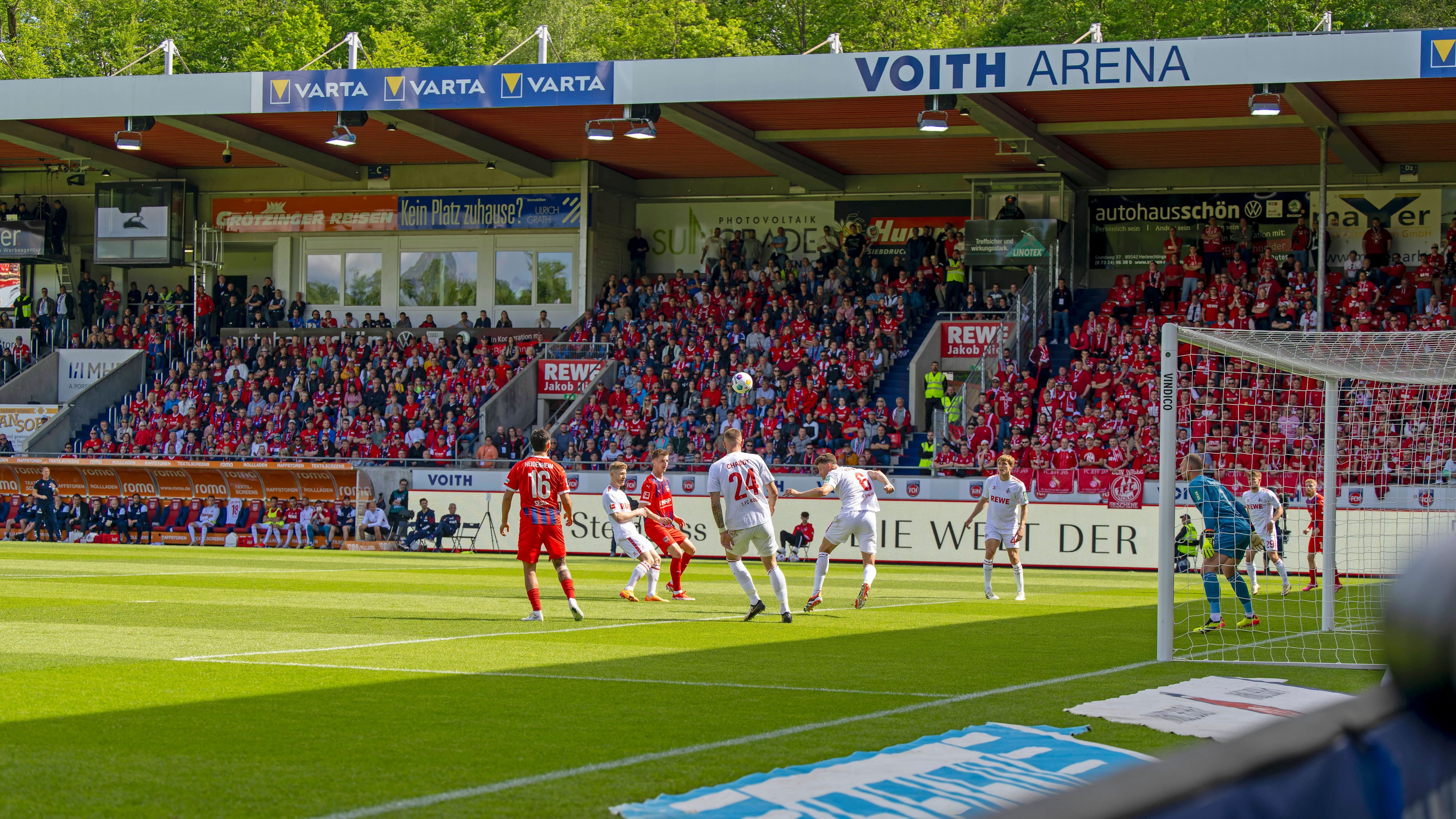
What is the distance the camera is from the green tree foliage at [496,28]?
2376 inches

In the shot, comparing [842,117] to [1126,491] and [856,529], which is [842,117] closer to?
[1126,491]

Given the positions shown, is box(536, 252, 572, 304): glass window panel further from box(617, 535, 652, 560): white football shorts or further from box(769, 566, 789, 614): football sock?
box(769, 566, 789, 614): football sock

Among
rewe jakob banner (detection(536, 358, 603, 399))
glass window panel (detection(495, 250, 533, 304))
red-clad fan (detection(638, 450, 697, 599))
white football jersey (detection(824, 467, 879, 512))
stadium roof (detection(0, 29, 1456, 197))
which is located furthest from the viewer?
glass window panel (detection(495, 250, 533, 304))

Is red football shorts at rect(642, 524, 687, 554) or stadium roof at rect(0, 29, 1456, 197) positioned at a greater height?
stadium roof at rect(0, 29, 1456, 197)

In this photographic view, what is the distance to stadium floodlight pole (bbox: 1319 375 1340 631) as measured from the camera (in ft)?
46.0

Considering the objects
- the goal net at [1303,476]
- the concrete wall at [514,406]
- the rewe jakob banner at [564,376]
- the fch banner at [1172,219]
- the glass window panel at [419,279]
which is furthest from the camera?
the glass window panel at [419,279]

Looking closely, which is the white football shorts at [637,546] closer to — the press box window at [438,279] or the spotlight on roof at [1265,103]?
the spotlight on roof at [1265,103]

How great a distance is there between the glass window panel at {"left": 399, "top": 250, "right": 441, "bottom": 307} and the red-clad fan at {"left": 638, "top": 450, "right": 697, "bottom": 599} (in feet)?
91.7

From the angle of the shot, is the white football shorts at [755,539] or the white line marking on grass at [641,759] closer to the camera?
the white line marking on grass at [641,759]

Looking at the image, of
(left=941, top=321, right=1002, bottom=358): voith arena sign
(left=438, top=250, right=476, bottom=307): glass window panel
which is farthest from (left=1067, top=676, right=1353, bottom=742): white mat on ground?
(left=438, top=250, right=476, bottom=307): glass window panel

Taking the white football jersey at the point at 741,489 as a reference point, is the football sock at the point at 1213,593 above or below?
below

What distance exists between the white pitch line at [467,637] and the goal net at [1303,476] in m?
4.60

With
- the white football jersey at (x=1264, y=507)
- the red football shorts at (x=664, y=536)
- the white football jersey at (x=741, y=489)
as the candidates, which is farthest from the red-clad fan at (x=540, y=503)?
the white football jersey at (x=1264, y=507)

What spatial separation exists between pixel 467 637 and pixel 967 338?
24262 mm
